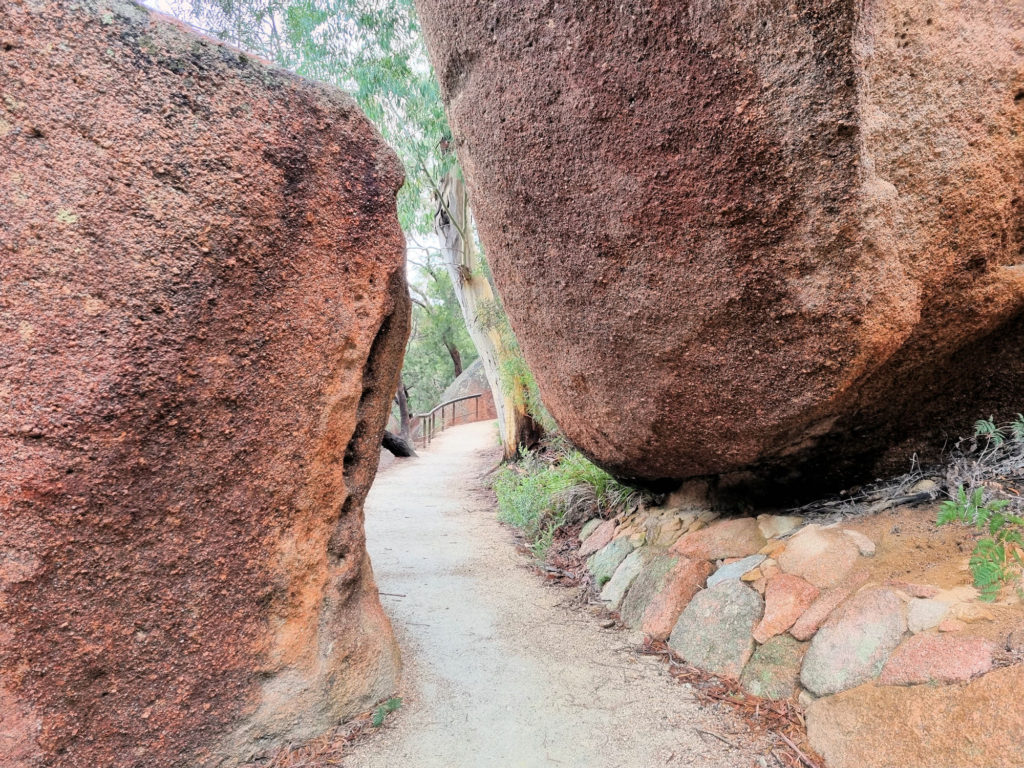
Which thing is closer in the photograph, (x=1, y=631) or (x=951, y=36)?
(x=1, y=631)

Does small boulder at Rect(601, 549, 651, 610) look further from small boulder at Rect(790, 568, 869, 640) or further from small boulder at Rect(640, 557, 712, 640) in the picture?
small boulder at Rect(790, 568, 869, 640)

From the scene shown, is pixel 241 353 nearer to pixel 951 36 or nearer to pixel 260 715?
pixel 260 715

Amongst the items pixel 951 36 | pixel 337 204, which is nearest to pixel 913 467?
pixel 951 36

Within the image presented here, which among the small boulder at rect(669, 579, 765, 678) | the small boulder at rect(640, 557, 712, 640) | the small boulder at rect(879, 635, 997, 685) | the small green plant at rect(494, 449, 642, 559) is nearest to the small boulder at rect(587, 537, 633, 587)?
the small green plant at rect(494, 449, 642, 559)

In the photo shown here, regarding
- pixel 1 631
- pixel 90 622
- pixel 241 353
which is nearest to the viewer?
pixel 1 631

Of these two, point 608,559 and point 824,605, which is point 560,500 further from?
point 824,605

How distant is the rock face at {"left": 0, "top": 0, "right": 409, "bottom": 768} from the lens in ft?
4.27

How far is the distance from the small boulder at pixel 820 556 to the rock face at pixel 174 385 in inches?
60.4

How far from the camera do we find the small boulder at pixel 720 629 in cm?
207

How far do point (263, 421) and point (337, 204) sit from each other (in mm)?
690

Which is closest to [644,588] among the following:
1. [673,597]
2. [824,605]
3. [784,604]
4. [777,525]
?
[673,597]

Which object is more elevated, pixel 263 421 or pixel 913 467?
pixel 263 421

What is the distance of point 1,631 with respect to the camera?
49.6 inches

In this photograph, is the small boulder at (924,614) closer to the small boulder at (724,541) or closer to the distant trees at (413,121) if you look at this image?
the small boulder at (724,541)
